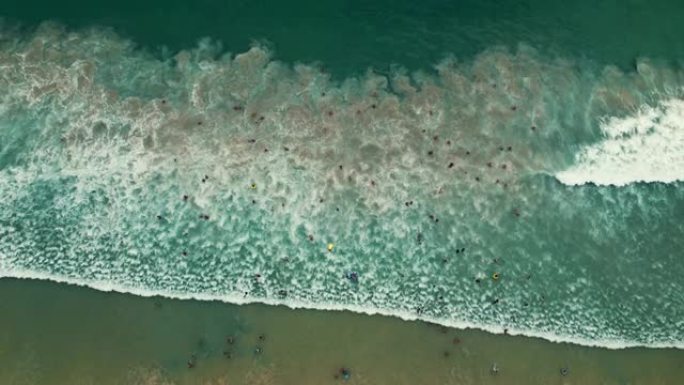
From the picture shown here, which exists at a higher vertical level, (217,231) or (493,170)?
(493,170)

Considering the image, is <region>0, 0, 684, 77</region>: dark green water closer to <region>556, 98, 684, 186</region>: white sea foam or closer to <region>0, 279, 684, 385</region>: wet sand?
<region>556, 98, 684, 186</region>: white sea foam

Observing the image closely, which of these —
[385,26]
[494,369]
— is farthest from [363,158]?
[494,369]

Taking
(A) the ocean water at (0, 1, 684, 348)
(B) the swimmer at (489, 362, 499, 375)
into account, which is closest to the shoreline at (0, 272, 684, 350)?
(A) the ocean water at (0, 1, 684, 348)

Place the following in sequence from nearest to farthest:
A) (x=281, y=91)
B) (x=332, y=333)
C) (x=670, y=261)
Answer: (x=332, y=333) → (x=670, y=261) → (x=281, y=91)

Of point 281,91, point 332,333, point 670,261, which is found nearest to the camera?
point 332,333

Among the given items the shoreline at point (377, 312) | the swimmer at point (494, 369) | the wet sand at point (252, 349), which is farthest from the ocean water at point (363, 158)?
the swimmer at point (494, 369)

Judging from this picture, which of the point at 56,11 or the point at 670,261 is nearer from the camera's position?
the point at 670,261

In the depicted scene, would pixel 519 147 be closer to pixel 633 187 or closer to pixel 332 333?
pixel 633 187

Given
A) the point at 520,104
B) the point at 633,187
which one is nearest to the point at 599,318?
the point at 633,187

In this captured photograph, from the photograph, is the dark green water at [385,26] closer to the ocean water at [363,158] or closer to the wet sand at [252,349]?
the ocean water at [363,158]
